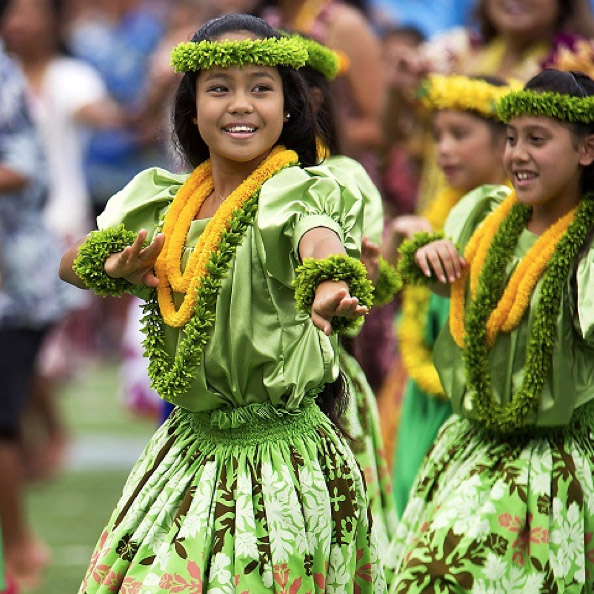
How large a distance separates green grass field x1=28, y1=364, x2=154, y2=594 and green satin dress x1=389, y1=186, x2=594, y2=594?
247 cm

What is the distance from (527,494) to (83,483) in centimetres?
481

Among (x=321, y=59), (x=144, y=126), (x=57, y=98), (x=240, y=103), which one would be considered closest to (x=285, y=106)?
(x=240, y=103)

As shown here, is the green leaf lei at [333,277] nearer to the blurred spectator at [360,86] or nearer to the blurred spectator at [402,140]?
the blurred spectator at [360,86]

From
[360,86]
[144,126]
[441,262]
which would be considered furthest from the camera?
[144,126]

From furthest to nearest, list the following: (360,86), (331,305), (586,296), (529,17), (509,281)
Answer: (360,86) < (529,17) < (509,281) < (586,296) < (331,305)

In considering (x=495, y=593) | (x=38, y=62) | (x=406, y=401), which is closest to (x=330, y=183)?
(x=495, y=593)

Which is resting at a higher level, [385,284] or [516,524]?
[385,284]

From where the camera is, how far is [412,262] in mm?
5105

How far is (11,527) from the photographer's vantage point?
23.8ft

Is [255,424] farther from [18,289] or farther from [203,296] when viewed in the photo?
[18,289]

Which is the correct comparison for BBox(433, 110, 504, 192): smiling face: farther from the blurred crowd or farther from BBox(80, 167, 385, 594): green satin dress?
BBox(80, 167, 385, 594): green satin dress

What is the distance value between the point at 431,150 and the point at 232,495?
A: 3112mm

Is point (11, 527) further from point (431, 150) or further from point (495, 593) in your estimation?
point (495, 593)

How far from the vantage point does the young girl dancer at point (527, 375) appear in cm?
477
